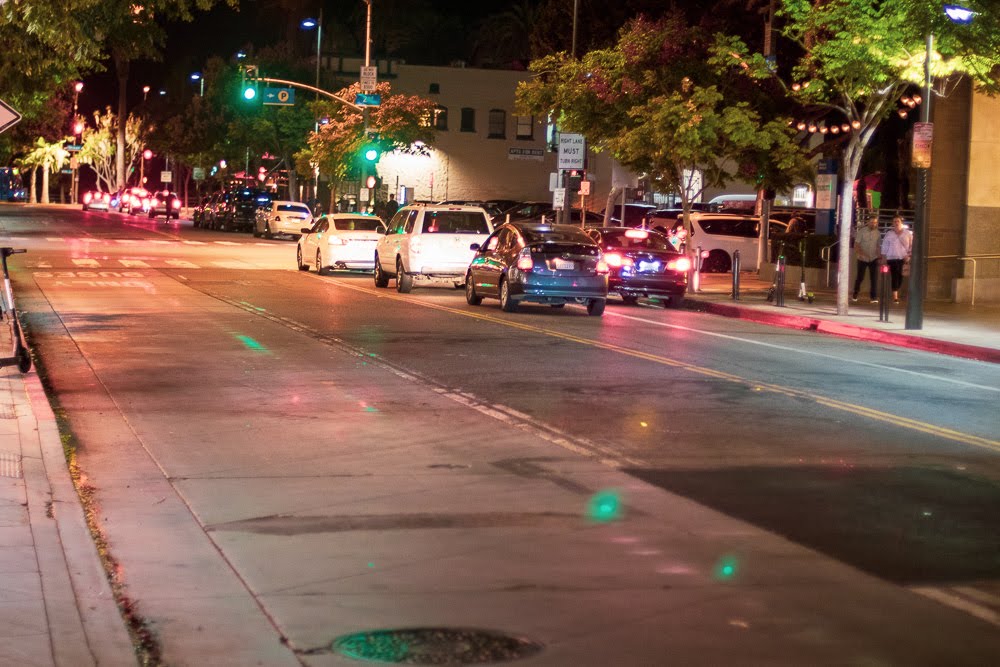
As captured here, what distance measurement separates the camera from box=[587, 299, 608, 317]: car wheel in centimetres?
2536

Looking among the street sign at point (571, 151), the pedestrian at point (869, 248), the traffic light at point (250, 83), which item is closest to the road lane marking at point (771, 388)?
the pedestrian at point (869, 248)

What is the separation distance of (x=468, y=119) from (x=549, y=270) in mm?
57377

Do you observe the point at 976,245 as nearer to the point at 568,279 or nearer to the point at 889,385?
the point at 568,279

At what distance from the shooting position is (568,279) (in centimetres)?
2483

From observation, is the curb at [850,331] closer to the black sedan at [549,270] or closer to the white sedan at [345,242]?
the black sedan at [549,270]

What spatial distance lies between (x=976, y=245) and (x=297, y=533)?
26164 millimetres

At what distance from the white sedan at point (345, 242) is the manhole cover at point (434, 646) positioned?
2907 centimetres

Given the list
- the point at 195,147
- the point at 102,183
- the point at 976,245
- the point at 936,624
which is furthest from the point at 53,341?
the point at 102,183

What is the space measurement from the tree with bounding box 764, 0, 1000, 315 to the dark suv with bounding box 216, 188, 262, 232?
149 ft

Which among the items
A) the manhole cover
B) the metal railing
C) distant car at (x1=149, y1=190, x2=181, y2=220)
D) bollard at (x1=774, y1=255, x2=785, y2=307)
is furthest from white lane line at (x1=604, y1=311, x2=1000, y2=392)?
distant car at (x1=149, y1=190, x2=181, y2=220)

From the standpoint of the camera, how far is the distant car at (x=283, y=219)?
6147 cm

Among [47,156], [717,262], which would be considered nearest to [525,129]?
[717,262]

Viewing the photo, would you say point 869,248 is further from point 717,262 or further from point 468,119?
point 468,119

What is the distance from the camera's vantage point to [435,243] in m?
29.8
